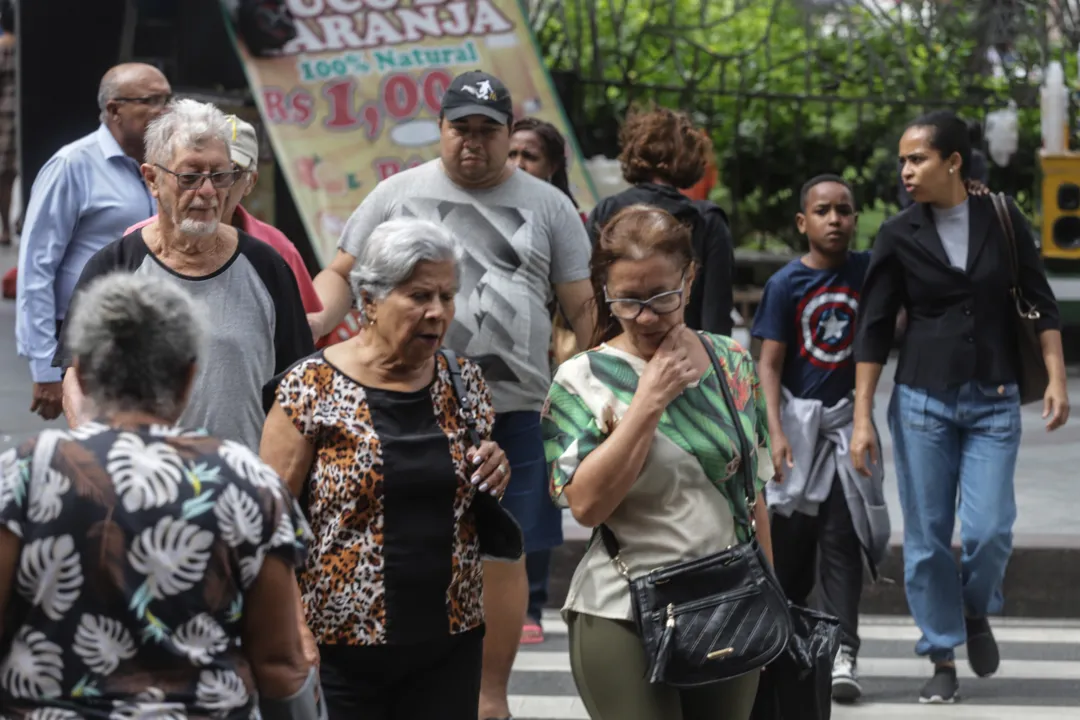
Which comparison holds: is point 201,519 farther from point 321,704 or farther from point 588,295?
point 588,295

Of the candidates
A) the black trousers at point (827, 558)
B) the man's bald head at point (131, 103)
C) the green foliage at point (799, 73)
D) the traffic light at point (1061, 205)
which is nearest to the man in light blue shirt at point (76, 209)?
the man's bald head at point (131, 103)

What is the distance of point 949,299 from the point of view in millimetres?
6172

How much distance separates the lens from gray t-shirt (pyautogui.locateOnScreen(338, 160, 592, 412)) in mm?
5930

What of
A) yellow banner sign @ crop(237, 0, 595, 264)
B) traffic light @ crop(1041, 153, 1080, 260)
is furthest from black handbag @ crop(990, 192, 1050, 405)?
traffic light @ crop(1041, 153, 1080, 260)

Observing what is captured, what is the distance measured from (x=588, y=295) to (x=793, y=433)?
Answer: 90 cm

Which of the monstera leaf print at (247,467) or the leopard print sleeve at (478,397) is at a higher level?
the leopard print sleeve at (478,397)

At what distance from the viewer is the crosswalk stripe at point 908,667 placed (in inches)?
261

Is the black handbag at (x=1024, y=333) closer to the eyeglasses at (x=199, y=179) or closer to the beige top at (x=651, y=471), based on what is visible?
the beige top at (x=651, y=471)

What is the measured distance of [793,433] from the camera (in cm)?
644

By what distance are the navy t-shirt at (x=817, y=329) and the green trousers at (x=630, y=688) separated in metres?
2.52

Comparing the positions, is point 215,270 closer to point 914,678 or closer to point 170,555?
point 170,555

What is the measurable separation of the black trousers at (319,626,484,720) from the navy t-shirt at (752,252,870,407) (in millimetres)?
2596

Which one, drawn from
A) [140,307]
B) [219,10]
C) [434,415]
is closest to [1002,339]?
[434,415]

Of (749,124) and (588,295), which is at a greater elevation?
(749,124)
